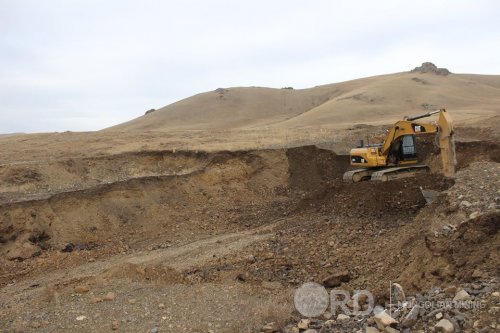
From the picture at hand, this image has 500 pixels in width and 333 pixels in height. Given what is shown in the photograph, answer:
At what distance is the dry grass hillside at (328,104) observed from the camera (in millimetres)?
40812

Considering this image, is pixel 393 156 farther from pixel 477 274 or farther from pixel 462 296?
pixel 462 296

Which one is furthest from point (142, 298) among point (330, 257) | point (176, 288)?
point (330, 257)

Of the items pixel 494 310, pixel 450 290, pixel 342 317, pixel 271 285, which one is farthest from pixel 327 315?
pixel 271 285

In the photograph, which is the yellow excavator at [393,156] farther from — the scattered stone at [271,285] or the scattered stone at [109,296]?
the scattered stone at [109,296]

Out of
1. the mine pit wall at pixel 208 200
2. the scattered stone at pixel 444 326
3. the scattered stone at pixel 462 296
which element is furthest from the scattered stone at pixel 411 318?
the mine pit wall at pixel 208 200

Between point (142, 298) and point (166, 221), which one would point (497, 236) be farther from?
point (166, 221)

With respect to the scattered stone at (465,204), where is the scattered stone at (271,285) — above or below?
below

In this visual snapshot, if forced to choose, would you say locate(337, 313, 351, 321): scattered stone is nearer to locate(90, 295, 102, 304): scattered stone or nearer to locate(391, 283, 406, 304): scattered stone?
locate(391, 283, 406, 304): scattered stone

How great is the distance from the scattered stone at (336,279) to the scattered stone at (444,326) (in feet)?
10.8

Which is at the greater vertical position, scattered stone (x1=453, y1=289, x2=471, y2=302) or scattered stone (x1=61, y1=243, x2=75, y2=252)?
scattered stone (x1=453, y1=289, x2=471, y2=302)

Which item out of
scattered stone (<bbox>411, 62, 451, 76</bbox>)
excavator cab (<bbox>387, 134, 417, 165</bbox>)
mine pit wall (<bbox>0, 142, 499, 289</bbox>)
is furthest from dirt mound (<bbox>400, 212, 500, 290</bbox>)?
scattered stone (<bbox>411, 62, 451, 76</bbox>)

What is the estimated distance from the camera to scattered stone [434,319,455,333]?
4.56 m

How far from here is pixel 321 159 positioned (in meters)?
17.6

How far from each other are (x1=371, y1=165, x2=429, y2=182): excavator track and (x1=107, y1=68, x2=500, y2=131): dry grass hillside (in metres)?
21.6
